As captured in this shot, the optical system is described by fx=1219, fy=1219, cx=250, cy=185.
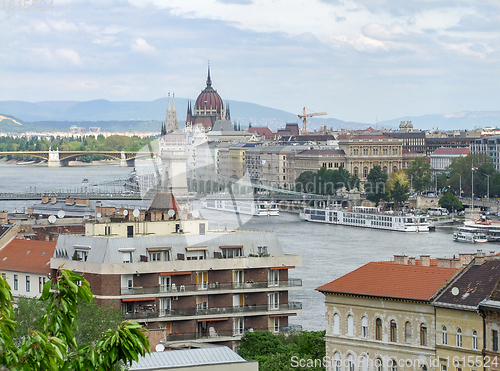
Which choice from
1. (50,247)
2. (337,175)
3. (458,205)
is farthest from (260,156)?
(50,247)

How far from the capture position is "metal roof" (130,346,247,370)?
819 centimetres

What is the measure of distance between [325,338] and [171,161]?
12.1 m

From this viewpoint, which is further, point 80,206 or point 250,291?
point 80,206

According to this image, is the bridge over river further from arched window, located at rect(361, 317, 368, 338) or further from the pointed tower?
arched window, located at rect(361, 317, 368, 338)

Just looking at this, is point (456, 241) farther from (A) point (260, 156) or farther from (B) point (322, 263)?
(A) point (260, 156)

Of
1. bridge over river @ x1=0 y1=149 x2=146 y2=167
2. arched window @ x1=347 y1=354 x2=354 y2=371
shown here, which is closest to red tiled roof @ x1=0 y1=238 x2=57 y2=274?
arched window @ x1=347 y1=354 x2=354 y2=371

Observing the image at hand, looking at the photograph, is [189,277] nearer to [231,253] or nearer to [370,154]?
[231,253]

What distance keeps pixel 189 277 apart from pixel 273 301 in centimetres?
104

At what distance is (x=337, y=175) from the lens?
6078 cm

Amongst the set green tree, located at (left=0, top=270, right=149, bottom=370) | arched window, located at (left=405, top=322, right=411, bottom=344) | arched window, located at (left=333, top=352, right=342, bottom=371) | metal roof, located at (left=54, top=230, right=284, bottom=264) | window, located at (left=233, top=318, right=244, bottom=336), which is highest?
green tree, located at (left=0, top=270, right=149, bottom=370)

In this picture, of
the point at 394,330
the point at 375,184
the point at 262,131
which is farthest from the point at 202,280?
the point at 262,131

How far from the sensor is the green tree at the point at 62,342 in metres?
3.79

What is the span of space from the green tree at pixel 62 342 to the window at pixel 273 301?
32.3ft

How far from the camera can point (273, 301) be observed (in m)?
13.9
